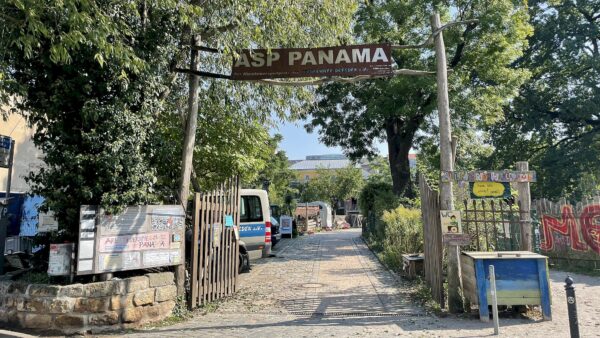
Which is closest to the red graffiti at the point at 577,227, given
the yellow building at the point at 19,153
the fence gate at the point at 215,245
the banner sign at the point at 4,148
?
the fence gate at the point at 215,245

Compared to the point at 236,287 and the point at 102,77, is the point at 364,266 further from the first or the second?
the point at 102,77

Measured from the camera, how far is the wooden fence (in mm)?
7535

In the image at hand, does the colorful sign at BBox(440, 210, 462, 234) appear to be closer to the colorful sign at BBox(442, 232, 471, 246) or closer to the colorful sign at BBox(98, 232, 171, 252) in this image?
the colorful sign at BBox(442, 232, 471, 246)

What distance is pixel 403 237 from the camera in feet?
43.1

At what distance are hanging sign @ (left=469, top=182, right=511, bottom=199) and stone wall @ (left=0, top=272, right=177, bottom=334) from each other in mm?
5736

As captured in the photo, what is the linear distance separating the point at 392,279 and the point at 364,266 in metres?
2.65

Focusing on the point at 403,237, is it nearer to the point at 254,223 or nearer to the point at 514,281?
the point at 254,223

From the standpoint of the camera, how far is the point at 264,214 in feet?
43.7

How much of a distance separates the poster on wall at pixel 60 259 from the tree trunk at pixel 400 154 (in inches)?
687

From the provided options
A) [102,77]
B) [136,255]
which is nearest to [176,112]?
[102,77]

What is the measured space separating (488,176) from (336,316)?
11.6 feet

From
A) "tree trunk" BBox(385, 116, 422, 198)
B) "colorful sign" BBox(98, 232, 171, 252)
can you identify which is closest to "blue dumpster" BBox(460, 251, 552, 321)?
"colorful sign" BBox(98, 232, 171, 252)

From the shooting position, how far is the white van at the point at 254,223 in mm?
12852

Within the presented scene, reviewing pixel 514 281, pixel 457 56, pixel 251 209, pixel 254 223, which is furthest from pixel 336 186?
pixel 514 281
